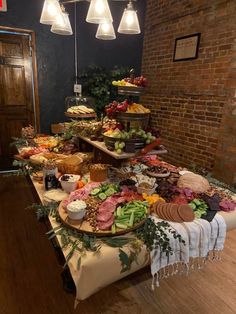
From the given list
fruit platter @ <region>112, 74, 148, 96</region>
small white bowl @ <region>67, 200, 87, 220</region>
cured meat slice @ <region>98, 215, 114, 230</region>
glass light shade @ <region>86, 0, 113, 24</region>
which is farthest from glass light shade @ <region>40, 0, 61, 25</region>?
cured meat slice @ <region>98, 215, 114, 230</region>

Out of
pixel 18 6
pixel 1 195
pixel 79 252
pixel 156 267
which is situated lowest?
pixel 1 195

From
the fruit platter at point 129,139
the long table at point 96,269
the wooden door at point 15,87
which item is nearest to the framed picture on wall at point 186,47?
the fruit platter at point 129,139

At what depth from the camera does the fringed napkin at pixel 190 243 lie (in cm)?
116

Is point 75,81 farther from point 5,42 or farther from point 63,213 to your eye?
point 63,213

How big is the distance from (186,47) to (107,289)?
3.26 m

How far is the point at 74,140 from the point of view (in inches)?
97.7

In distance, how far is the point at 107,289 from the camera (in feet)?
5.54

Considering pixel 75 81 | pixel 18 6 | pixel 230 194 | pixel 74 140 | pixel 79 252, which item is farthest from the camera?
pixel 75 81

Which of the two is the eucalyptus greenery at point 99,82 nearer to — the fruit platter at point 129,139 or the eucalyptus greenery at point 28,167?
the eucalyptus greenery at point 28,167

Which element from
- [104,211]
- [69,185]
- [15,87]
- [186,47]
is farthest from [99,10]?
[15,87]

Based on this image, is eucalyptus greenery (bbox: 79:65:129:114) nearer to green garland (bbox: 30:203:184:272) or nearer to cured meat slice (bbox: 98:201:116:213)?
cured meat slice (bbox: 98:201:116:213)

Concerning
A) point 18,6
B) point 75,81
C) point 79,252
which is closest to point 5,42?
point 18,6

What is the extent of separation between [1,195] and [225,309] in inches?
109

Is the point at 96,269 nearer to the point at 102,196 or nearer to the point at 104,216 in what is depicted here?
the point at 104,216
